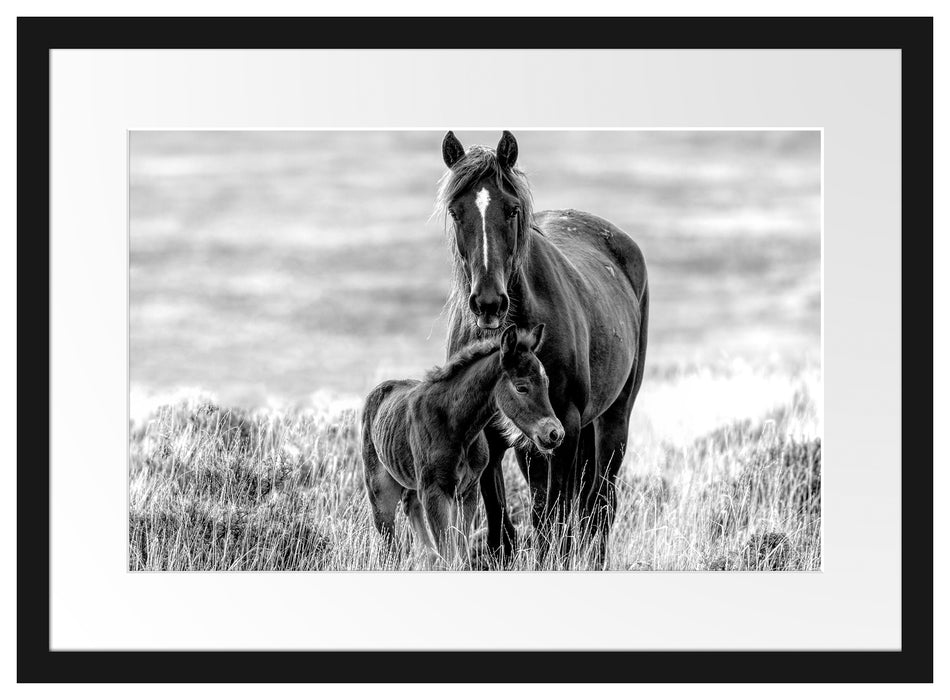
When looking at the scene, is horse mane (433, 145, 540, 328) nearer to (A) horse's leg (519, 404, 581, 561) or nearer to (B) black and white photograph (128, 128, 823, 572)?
(B) black and white photograph (128, 128, 823, 572)

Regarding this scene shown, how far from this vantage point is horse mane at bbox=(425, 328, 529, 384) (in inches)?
284

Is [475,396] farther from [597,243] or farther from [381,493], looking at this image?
[597,243]

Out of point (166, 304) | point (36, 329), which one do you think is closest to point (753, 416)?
point (166, 304)

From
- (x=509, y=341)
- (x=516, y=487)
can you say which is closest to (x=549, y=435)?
(x=509, y=341)

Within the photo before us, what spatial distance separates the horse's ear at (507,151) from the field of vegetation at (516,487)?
218 cm

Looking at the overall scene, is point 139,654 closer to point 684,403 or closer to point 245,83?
point 245,83

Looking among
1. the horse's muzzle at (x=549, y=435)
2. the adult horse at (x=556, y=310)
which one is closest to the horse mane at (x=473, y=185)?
the adult horse at (x=556, y=310)

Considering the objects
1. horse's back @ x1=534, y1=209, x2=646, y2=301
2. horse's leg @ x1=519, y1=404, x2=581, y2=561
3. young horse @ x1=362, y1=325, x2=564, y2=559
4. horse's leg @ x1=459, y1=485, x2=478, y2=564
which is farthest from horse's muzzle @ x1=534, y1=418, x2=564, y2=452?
horse's back @ x1=534, y1=209, x2=646, y2=301

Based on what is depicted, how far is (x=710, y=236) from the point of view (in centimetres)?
871

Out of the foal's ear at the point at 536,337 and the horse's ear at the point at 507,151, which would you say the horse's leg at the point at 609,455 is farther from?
the horse's ear at the point at 507,151

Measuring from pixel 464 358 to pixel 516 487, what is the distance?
90.7 inches

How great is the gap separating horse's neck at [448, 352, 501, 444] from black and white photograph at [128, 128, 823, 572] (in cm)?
1

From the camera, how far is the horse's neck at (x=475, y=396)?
23.5 feet

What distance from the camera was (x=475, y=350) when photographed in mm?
7266
